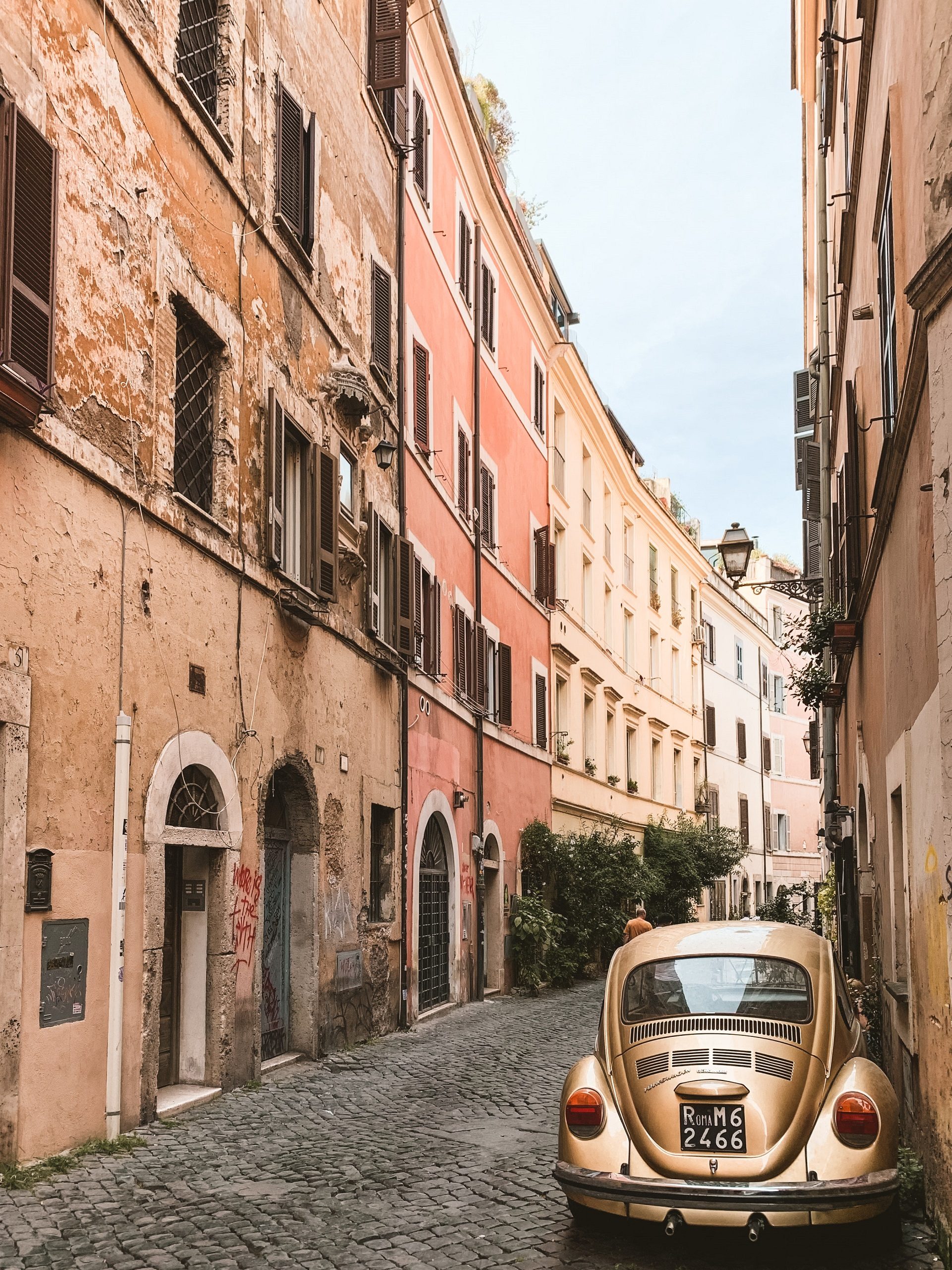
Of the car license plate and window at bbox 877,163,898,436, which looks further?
window at bbox 877,163,898,436

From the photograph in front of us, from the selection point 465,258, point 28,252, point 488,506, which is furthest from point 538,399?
point 28,252

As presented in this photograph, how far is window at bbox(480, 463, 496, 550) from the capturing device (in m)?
22.1

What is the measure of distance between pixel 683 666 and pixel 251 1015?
104ft

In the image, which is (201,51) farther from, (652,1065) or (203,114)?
(652,1065)

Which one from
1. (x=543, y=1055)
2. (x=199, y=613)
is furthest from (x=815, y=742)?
(x=199, y=613)

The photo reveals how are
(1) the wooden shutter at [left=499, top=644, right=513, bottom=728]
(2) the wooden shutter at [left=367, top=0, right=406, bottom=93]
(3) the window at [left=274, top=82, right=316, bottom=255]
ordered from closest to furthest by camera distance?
(3) the window at [left=274, top=82, right=316, bottom=255]
(2) the wooden shutter at [left=367, top=0, right=406, bottom=93]
(1) the wooden shutter at [left=499, top=644, right=513, bottom=728]

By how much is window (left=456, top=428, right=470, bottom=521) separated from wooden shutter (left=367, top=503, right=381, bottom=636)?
4727 millimetres

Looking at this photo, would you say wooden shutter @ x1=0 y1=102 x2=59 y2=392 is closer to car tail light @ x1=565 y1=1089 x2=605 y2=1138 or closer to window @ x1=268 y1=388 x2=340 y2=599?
window @ x1=268 y1=388 x2=340 y2=599

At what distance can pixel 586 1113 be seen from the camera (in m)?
6.22

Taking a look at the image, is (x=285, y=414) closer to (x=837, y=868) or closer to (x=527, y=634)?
(x=837, y=868)

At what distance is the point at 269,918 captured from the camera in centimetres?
1246

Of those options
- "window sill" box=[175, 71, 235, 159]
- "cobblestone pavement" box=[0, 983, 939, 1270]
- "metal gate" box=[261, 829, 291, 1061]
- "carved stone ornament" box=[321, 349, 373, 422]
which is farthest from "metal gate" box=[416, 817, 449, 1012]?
"window sill" box=[175, 71, 235, 159]

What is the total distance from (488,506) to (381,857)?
833 centimetres

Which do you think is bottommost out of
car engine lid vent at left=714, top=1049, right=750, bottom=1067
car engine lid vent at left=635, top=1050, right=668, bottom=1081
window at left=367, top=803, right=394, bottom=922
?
car engine lid vent at left=635, top=1050, right=668, bottom=1081
